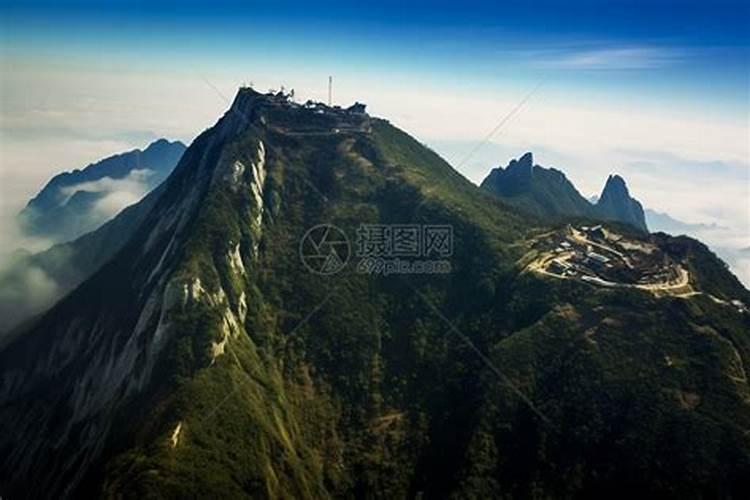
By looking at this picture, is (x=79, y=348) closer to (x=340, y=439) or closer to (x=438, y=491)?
(x=340, y=439)

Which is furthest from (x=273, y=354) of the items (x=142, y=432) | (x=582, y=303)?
(x=582, y=303)
